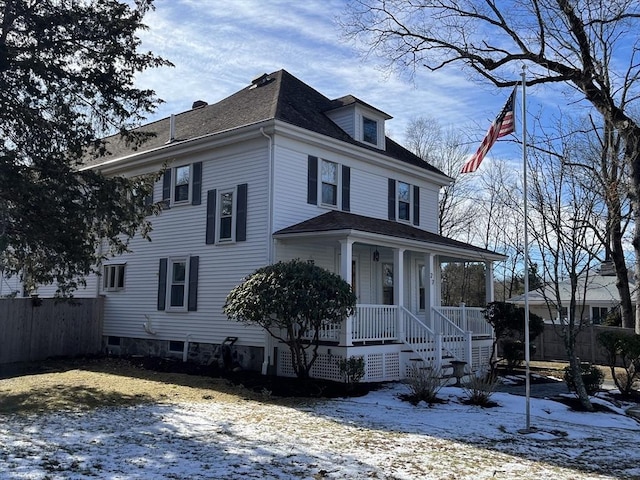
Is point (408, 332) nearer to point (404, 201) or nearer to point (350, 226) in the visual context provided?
point (350, 226)

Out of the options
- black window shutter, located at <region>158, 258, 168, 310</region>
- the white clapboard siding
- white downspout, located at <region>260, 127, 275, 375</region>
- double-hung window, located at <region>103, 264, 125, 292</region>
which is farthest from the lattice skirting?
double-hung window, located at <region>103, 264, 125, 292</region>

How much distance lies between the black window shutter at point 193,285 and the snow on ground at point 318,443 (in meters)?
5.53

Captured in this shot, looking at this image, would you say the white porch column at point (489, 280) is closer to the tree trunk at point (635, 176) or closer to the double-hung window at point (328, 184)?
the tree trunk at point (635, 176)

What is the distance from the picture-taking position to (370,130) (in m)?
17.2

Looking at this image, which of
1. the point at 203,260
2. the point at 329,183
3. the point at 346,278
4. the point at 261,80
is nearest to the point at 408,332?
the point at 346,278

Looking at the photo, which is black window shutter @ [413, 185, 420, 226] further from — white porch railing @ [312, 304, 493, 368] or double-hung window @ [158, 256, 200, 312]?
double-hung window @ [158, 256, 200, 312]

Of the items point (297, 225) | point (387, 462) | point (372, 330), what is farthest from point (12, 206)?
point (387, 462)

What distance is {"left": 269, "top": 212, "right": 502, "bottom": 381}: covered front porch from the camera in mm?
12383

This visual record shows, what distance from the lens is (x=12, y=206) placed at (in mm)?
11398

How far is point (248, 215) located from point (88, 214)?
3.81 meters

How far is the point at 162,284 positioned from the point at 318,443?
1006 centimetres

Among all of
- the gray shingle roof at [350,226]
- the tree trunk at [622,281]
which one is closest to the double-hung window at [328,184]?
the gray shingle roof at [350,226]

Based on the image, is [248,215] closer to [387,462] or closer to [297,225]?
[297,225]

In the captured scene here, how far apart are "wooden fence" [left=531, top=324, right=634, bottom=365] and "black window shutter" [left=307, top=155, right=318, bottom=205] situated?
10448 millimetres
